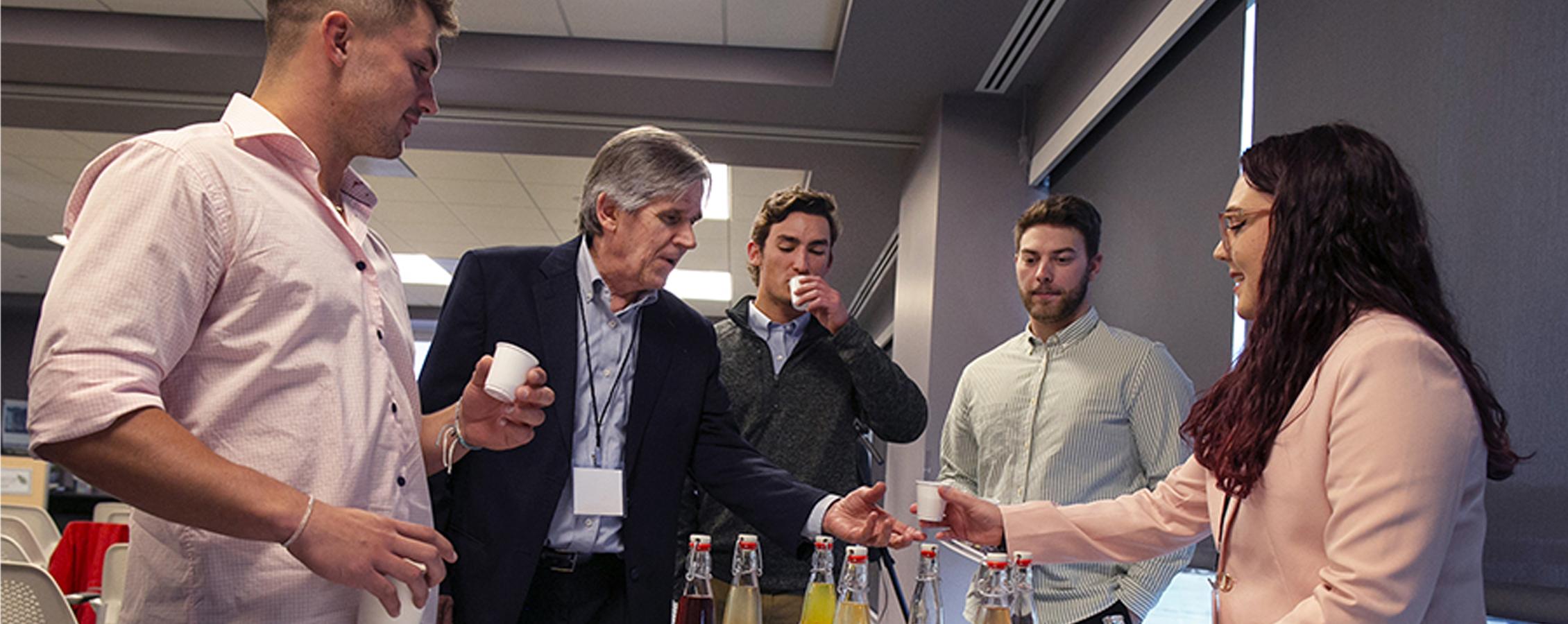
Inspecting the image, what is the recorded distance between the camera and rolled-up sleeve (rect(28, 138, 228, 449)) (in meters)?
1.05

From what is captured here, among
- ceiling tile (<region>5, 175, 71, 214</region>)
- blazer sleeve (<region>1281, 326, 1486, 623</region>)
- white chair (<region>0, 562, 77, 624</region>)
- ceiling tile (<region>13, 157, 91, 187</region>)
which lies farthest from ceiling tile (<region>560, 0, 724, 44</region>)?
ceiling tile (<region>5, 175, 71, 214</region>)

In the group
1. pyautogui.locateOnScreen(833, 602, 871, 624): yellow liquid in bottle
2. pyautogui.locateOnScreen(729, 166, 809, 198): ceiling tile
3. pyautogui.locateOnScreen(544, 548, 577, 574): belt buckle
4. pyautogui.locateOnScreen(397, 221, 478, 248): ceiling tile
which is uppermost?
pyautogui.locateOnScreen(729, 166, 809, 198): ceiling tile

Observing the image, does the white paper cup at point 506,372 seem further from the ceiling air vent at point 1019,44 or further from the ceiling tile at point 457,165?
the ceiling tile at point 457,165

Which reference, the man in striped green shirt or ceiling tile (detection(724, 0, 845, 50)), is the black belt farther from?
ceiling tile (detection(724, 0, 845, 50))

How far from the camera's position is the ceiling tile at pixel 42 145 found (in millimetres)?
6793

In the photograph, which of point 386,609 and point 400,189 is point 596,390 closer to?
point 386,609

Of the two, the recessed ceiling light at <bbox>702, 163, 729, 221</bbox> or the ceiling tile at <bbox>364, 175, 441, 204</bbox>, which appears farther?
the ceiling tile at <bbox>364, 175, 441, 204</bbox>

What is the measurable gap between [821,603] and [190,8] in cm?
465

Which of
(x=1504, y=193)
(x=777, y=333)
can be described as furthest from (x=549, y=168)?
(x=1504, y=193)

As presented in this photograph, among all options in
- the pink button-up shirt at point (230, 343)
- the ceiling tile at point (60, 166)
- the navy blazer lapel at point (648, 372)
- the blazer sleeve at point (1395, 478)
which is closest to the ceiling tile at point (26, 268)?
the ceiling tile at point (60, 166)

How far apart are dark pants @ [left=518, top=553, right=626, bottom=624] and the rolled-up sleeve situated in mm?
836

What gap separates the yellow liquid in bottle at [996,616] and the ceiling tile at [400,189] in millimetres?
6582

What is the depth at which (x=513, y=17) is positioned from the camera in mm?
4898

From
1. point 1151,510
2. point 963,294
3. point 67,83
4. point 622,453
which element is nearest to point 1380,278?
point 1151,510
